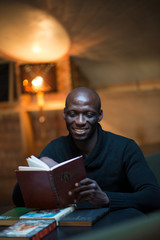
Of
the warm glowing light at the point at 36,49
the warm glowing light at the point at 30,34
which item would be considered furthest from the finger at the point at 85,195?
the warm glowing light at the point at 36,49

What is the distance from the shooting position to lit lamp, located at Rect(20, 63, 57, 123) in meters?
3.66

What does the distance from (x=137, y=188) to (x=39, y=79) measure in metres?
2.49

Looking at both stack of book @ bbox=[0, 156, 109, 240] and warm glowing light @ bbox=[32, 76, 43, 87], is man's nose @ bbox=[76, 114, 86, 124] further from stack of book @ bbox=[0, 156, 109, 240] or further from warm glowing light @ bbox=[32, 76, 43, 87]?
warm glowing light @ bbox=[32, 76, 43, 87]

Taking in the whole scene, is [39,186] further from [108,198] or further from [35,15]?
[35,15]

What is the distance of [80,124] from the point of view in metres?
1.42

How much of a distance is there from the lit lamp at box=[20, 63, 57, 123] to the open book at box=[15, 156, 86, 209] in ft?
8.15

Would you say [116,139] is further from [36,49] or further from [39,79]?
[36,49]

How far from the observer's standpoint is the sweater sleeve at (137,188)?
4.14ft

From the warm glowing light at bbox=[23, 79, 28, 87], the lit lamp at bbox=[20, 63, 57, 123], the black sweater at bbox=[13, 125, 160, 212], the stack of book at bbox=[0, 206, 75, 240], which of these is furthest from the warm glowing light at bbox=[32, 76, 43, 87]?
the stack of book at bbox=[0, 206, 75, 240]

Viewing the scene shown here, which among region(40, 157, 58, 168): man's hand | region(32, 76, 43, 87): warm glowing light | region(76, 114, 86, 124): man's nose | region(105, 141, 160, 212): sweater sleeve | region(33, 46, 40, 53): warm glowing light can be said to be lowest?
region(105, 141, 160, 212): sweater sleeve

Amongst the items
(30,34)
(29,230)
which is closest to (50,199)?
(29,230)

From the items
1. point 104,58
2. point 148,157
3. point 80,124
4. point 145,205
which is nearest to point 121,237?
point 145,205

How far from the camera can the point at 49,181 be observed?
3.76 ft

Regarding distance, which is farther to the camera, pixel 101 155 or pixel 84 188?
pixel 101 155
